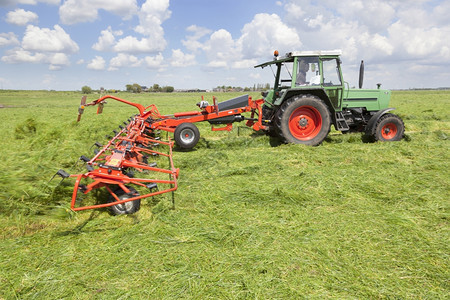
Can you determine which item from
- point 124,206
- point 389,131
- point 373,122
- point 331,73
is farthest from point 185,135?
point 389,131

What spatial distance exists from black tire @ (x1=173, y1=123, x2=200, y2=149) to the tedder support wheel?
6.97 feet

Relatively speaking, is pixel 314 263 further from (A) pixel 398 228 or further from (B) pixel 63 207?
(B) pixel 63 207

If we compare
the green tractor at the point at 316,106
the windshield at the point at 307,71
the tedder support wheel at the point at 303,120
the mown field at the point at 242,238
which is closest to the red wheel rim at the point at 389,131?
the green tractor at the point at 316,106

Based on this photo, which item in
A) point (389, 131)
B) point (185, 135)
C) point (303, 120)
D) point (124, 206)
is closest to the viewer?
point (124, 206)

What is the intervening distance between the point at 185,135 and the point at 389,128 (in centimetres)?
552

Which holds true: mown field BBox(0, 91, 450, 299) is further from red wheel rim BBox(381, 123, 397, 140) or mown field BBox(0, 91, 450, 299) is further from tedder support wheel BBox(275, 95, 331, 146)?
red wheel rim BBox(381, 123, 397, 140)

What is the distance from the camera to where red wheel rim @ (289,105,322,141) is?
688 cm

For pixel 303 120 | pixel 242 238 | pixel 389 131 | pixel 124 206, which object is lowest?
pixel 242 238

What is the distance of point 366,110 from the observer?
308 inches

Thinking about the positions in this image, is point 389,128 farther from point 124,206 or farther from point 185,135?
point 124,206

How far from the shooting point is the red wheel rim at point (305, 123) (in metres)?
6.88

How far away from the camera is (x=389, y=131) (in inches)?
283

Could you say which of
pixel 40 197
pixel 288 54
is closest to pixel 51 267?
pixel 40 197

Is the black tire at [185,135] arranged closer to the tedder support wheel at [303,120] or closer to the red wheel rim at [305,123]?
the tedder support wheel at [303,120]
